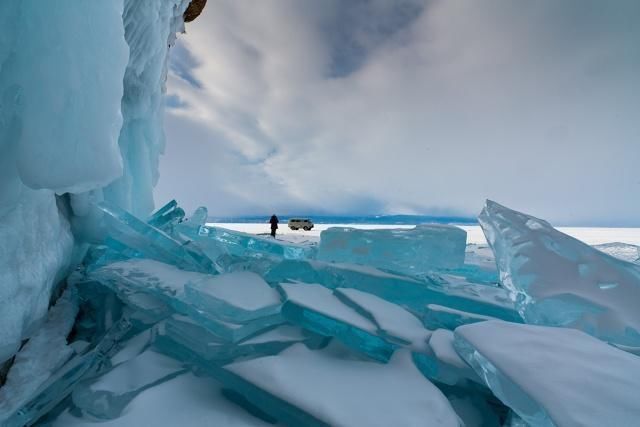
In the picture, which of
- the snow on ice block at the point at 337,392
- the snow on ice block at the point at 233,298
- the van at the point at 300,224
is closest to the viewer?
the snow on ice block at the point at 337,392

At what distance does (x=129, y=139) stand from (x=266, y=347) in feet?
12.4

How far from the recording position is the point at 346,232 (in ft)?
9.35

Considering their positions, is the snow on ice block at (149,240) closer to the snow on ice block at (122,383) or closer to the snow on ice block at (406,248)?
the snow on ice block at (122,383)

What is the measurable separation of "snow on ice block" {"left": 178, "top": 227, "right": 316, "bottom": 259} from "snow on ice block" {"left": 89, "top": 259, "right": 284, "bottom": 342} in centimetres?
84

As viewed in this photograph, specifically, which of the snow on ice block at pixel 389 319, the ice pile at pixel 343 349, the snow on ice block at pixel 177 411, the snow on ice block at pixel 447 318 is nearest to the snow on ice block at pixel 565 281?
the ice pile at pixel 343 349

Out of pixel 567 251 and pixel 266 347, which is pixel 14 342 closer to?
pixel 266 347

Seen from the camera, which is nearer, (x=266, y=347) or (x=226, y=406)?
(x=226, y=406)

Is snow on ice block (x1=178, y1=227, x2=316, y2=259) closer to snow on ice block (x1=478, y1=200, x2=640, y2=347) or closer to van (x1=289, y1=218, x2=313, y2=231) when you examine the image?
snow on ice block (x1=478, y1=200, x2=640, y2=347)

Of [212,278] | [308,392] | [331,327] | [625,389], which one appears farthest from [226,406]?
[625,389]

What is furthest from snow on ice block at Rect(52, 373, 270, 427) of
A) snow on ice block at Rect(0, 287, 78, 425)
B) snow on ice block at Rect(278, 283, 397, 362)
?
snow on ice block at Rect(278, 283, 397, 362)

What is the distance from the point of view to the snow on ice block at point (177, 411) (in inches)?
33.2

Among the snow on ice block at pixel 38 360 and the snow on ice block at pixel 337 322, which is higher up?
the snow on ice block at pixel 337 322

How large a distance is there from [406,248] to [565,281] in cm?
126

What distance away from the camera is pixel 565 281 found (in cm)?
158
